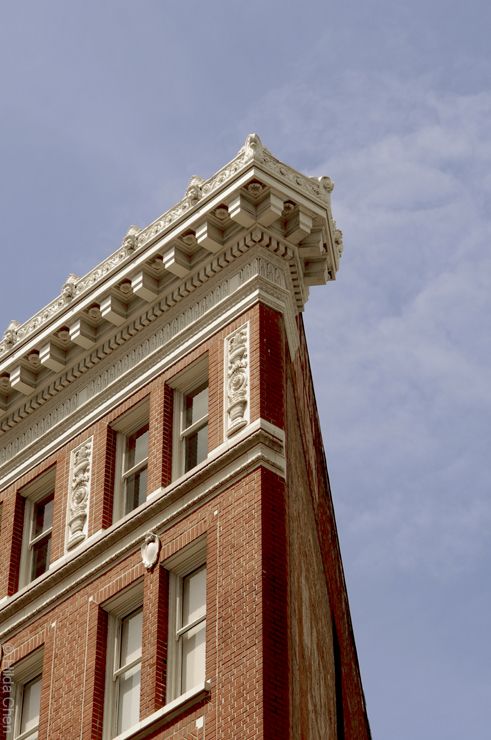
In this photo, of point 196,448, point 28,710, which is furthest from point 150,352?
point 28,710

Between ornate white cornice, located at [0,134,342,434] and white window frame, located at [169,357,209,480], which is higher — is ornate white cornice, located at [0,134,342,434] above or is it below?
above

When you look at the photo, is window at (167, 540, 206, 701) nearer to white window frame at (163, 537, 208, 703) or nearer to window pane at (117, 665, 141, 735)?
white window frame at (163, 537, 208, 703)

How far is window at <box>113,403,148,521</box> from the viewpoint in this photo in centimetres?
3712

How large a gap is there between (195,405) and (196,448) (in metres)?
1.14

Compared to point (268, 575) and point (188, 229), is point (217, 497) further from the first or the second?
point (188, 229)

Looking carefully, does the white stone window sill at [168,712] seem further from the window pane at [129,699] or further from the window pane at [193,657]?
the window pane at [129,699]

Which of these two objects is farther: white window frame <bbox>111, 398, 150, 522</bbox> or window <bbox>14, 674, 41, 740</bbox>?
white window frame <bbox>111, 398, 150, 522</bbox>

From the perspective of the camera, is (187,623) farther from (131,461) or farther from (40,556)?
(40,556)

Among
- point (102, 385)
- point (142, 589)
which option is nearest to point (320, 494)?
point (102, 385)

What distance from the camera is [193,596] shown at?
112 ft

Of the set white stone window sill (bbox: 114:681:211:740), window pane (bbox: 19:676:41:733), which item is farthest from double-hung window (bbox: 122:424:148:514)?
white stone window sill (bbox: 114:681:211:740)

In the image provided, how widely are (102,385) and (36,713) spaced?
700cm

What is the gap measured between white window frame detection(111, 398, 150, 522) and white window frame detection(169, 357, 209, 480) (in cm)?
73

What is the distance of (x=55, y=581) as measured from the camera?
1439 inches
